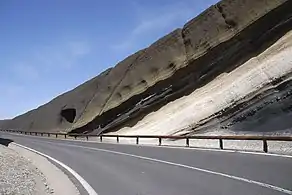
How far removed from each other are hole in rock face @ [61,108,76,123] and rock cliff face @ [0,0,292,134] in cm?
2115

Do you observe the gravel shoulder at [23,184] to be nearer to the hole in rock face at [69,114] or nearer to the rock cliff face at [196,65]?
the rock cliff face at [196,65]

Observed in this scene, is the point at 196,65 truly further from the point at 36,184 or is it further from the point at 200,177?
the point at 200,177

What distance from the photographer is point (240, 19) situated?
49.7 m

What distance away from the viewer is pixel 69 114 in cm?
9631

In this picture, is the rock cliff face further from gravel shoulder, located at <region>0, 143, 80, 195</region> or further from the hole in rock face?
the hole in rock face

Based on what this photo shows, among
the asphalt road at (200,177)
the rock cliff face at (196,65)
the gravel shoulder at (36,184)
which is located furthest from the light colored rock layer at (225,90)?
the gravel shoulder at (36,184)

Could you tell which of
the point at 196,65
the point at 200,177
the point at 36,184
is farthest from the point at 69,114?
the point at 200,177

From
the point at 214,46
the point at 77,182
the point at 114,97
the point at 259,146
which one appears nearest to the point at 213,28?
the point at 214,46

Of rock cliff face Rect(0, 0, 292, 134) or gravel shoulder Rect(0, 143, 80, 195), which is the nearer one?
gravel shoulder Rect(0, 143, 80, 195)

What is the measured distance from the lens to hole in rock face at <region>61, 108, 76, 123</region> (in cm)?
9469

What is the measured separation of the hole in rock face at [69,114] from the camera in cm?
9469

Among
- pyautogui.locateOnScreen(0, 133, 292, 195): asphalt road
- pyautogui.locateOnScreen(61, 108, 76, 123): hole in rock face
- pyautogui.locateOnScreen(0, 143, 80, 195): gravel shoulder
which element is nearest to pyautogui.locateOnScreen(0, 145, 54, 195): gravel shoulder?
pyautogui.locateOnScreen(0, 143, 80, 195): gravel shoulder

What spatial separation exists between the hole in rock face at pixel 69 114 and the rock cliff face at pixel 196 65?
69.4ft

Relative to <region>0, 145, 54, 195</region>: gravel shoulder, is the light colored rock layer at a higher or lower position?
higher
